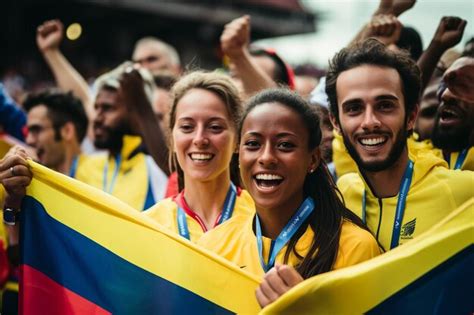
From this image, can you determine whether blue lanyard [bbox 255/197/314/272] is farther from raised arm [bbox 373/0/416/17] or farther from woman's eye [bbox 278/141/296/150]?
raised arm [bbox 373/0/416/17]

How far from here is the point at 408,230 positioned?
3.38 meters

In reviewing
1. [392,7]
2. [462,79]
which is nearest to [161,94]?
[392,7]

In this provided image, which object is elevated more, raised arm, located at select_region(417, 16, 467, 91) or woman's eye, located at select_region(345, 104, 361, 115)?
raised arm, located at select_region(417, 16, 467, 91)

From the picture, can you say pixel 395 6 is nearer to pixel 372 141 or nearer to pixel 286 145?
pixel 372 141

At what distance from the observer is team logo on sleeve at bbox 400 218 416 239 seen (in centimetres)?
337

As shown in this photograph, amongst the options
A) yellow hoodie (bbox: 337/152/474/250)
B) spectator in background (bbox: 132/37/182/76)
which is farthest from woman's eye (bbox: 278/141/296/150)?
spectator in background (bbox: 132/37/182/76)

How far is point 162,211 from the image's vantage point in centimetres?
412

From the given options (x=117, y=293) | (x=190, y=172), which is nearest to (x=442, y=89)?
(x=190, y=172)

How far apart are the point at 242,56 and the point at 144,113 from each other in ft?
3.38

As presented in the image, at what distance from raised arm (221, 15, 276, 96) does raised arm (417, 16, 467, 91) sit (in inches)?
41.3

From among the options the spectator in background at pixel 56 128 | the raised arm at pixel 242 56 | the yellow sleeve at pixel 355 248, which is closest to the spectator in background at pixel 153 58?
the spectator in background at pixel 56 128

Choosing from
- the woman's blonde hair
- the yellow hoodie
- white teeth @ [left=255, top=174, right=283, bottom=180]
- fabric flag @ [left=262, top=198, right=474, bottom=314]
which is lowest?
fabric flag @ [left=262, top=198, right=474, bottom=314]

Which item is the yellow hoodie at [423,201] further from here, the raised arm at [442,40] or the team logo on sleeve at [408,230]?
the raised arm at [442,40]

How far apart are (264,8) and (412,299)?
21953 mm
